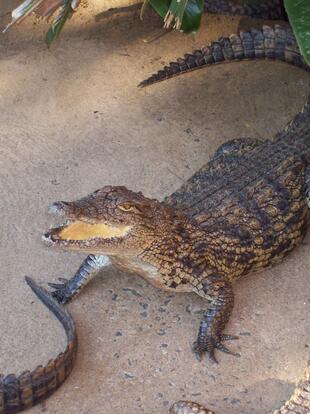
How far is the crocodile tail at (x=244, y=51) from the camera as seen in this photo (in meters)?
5.11

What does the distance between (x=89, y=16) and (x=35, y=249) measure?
84.4 inches

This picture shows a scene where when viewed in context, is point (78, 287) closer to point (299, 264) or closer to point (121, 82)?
point (299, 264)

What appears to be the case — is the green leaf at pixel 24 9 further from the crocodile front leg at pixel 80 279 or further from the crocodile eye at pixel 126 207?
the crocodile front leg at pixel 80 279

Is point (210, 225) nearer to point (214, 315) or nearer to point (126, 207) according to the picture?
point (214, 315)

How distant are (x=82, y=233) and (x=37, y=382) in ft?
2.10

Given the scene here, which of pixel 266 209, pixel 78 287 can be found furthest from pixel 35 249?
pixel 266 209

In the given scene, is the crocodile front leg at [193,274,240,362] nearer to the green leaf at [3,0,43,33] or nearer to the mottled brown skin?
the mottled brown skin

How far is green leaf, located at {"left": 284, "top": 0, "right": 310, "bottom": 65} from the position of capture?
3.92m

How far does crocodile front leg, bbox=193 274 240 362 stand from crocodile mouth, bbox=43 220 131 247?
1.68 feet

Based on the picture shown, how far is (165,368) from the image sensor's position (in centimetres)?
362

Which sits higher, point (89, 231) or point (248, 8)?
point (89, 231)

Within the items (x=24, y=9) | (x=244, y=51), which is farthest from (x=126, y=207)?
(x=244, y=51)

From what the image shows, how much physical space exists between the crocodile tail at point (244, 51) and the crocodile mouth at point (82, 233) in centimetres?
178

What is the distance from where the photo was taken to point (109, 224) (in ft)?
11.7
